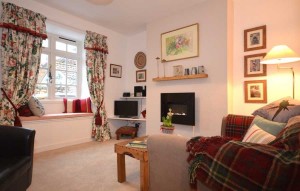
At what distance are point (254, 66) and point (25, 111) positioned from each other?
3.96 meters

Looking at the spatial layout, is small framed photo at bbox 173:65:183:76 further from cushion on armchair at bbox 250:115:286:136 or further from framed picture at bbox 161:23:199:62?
cushion on armchair at bbox 250:115:286:136

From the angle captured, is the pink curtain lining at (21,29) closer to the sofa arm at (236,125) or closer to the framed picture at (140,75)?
the framed picture at (140,75)

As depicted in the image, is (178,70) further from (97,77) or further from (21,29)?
(21,29)

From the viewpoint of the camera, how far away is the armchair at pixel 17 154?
1461 mm

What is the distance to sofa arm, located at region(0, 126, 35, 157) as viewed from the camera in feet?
5.60

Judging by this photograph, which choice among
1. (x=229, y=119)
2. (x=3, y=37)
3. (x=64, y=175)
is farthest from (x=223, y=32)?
(x=3, y=37)

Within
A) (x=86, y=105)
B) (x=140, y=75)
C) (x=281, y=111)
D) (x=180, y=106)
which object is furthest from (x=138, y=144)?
(x=140, y=75)

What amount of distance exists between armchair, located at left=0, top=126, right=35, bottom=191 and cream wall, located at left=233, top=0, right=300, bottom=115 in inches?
119

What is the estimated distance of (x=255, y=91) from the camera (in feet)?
9.82

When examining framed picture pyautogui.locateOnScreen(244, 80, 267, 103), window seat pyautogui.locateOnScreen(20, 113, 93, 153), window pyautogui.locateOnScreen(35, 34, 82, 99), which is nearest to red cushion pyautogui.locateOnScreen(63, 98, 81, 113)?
window pyautogui.locateOnScreen(35, 34, 82, 99)

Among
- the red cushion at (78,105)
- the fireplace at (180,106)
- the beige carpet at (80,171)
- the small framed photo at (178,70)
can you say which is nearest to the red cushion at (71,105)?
the red cushion at (78,105)

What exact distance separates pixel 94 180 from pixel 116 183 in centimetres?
28

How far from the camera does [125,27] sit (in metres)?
4.51

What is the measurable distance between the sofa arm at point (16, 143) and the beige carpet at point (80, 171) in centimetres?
55
